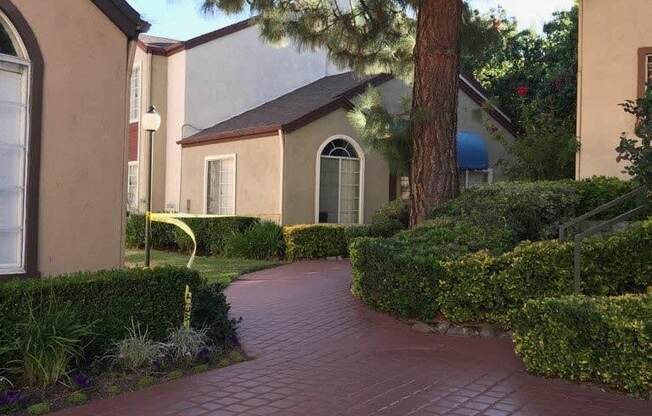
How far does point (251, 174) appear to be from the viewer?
58.9 feet

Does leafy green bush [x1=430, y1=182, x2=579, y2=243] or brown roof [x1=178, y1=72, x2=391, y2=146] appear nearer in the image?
leafy green bush [x1=430, y1=182, x2=579, y2=243]

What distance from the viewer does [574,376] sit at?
5957 millimetres

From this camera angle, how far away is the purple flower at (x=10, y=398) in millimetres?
5344

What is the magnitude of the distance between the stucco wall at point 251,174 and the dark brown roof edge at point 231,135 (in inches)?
4.9

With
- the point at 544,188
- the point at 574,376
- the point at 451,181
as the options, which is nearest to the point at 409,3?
the point at 451,181

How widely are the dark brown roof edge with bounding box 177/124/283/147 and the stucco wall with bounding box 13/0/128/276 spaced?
9.28 m

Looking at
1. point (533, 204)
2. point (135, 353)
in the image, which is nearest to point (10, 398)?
point (135, 353)

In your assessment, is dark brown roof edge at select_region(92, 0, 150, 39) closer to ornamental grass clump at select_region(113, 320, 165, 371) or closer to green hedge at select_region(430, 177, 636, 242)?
ornamental grass clump at select_region(113, 320, 165, 371)

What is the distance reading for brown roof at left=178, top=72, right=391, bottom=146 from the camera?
56.6ft

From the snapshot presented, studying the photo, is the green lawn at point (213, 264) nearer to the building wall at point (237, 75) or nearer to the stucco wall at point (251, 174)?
the stucco wall at point (251, 174)

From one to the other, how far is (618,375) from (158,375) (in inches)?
156

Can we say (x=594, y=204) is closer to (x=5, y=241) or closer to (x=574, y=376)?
(x=574, y=376)

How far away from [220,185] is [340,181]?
3669 millimetres

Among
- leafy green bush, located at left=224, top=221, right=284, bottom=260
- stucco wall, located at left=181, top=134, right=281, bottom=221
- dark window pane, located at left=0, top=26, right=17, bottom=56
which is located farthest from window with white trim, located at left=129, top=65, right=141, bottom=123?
dark window pane, located at left=0, top=26, right=17, bottom=56
